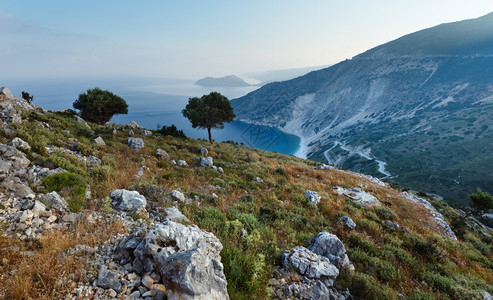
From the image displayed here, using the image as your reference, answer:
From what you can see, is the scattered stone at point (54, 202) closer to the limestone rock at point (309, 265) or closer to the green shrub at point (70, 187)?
the green shrub at point (70, 187)

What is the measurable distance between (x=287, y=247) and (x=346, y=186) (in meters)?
15.6

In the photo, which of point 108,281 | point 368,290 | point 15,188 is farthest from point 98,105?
point 368,290

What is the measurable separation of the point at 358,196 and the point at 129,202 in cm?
1770

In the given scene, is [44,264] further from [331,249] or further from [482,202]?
[482,202]

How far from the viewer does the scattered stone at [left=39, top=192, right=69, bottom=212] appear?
576 cm

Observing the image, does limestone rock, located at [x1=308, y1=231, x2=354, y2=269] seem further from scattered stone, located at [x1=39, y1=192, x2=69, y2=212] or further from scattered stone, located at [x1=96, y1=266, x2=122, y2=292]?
scattered stone, located at [x1=39, y1=192, x2=69, y2=212]

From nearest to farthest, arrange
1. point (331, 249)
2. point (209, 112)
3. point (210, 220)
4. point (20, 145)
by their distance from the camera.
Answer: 1. point (210, 220)
2. point (331, 249)
3. point (20, 145)
4. point (209, 112)

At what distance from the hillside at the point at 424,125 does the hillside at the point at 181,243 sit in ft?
218

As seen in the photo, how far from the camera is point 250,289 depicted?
14.6 feet

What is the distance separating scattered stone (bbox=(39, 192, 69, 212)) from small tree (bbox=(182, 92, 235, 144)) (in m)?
32.2

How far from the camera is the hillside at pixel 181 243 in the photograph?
3.75 metres

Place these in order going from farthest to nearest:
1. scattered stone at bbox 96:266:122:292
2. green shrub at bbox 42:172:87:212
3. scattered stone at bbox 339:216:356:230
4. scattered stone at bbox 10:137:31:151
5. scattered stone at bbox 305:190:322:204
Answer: scattered stone at bbox 305:190:322:204 → scattered stone at bbox 339:216:356:230 → scattered stone at bbox 10:137:31:151 → green shrub at bbox 42:172:87:212 → scattered stone at bbox 96:266:122:292

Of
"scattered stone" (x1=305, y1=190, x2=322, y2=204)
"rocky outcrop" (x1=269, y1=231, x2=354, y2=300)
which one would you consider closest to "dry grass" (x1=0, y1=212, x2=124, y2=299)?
"rocky outcrop" (x1=269, y1=231, x2=354, y2=300)

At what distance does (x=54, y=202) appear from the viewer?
5.88 metres
